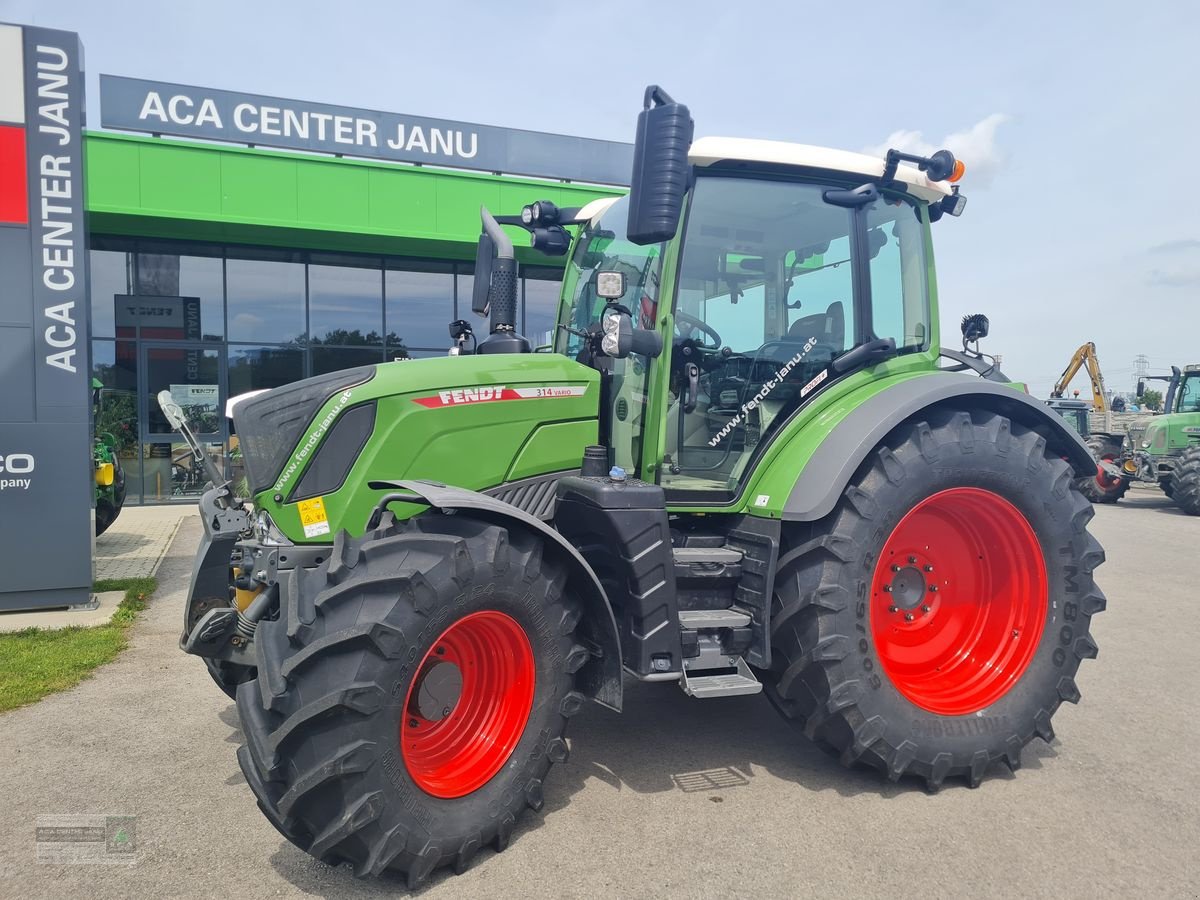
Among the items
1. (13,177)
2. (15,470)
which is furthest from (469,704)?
(13,177)

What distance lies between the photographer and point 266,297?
14.0 meters

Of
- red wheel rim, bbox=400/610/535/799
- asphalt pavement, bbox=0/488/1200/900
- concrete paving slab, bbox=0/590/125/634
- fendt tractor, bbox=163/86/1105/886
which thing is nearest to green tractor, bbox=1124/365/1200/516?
asphalt pavement, bbox=0/488/1200/900

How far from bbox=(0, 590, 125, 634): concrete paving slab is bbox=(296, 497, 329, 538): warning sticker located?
403 centimetres

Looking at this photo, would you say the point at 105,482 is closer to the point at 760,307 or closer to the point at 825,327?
the point at 760,307

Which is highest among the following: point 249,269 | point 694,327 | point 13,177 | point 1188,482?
point 249,269

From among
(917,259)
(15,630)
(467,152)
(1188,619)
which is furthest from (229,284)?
(1188,619)

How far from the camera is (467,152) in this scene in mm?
14359

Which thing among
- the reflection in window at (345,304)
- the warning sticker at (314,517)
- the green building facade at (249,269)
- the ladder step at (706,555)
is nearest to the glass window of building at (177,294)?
the green building facade at (249,269)

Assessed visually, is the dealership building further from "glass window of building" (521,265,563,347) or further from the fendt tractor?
the fendt tractor

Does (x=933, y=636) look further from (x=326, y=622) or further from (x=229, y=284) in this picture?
(x=229, y=284)

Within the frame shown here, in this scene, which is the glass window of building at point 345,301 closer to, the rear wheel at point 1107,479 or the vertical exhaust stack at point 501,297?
the vertical exhaust stack at point 501,297

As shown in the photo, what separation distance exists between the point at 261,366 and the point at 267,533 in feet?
38.5

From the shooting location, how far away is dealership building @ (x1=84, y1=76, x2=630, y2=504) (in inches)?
481

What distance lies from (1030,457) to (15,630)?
6.56 m
